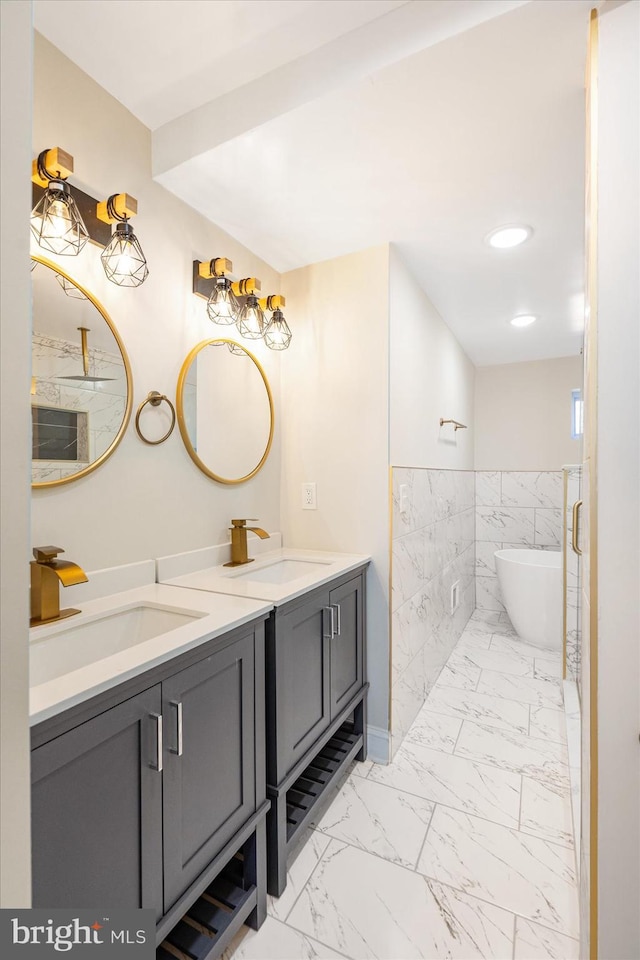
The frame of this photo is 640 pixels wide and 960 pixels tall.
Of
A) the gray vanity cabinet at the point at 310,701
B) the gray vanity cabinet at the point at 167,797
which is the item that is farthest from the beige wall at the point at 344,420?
the gray vanity cabinet at the point at 167,797

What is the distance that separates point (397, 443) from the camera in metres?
2.14

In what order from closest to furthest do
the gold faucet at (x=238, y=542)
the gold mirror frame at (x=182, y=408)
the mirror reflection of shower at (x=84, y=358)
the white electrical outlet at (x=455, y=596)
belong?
the mirror reflection of shower at (x=84, y=358), the gold mirror frame at (x=182, y=408), the gold faucet at (x=238, y=542), the white electrical outlet at (x=455, y=596)

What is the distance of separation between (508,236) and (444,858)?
8.02ft

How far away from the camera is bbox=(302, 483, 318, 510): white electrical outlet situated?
7.32 feet

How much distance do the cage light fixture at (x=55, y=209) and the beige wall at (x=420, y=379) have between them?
130cm

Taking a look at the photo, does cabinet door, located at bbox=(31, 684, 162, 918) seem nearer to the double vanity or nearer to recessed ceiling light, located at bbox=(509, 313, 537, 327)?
the double vanity

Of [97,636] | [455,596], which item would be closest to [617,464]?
[97,636]

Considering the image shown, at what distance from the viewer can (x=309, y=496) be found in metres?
2.24

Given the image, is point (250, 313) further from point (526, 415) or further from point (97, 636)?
point (526, 415)

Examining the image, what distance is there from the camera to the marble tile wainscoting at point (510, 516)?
396 cm

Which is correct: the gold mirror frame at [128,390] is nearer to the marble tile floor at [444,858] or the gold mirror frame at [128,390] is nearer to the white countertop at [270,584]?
the white countertop at [270,584]

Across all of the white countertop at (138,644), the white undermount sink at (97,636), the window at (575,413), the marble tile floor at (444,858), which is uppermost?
the window at (575,413)

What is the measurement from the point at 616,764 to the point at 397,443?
1479 mm

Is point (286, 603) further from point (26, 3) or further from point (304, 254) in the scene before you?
point (304, 254)
